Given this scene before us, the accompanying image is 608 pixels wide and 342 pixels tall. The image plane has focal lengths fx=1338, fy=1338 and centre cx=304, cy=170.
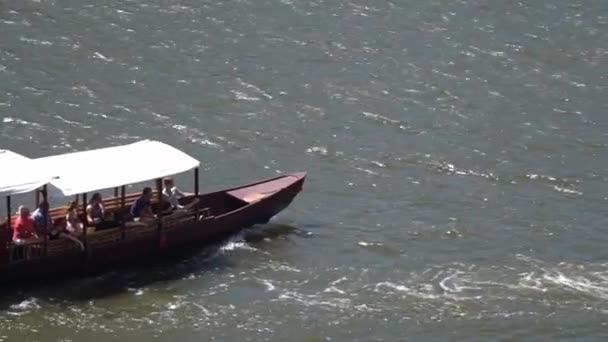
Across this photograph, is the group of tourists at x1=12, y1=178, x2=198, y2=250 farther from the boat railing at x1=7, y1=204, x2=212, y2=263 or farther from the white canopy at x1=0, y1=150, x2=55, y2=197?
the white canopy at x1=0, y1=150, x2=55, y2=197

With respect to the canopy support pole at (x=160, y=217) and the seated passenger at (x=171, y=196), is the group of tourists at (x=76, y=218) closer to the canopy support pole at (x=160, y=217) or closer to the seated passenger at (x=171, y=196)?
the seated passenger at (x=171, y=196)

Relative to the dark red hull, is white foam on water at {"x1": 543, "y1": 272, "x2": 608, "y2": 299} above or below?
below

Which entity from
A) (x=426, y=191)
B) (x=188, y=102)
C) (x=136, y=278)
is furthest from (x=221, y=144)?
(x=136, y=278)

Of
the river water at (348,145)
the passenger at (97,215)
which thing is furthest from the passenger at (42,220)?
the passenger at (97,215)

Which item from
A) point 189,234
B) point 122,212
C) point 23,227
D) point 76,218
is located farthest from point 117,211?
point 23,227

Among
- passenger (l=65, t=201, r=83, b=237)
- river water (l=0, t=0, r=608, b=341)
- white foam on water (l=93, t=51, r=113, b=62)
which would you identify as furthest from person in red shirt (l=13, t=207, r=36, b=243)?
white foam on water (l=93, t=51, r=113, b=62)

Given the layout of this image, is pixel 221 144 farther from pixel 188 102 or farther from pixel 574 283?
pixel 574 283
